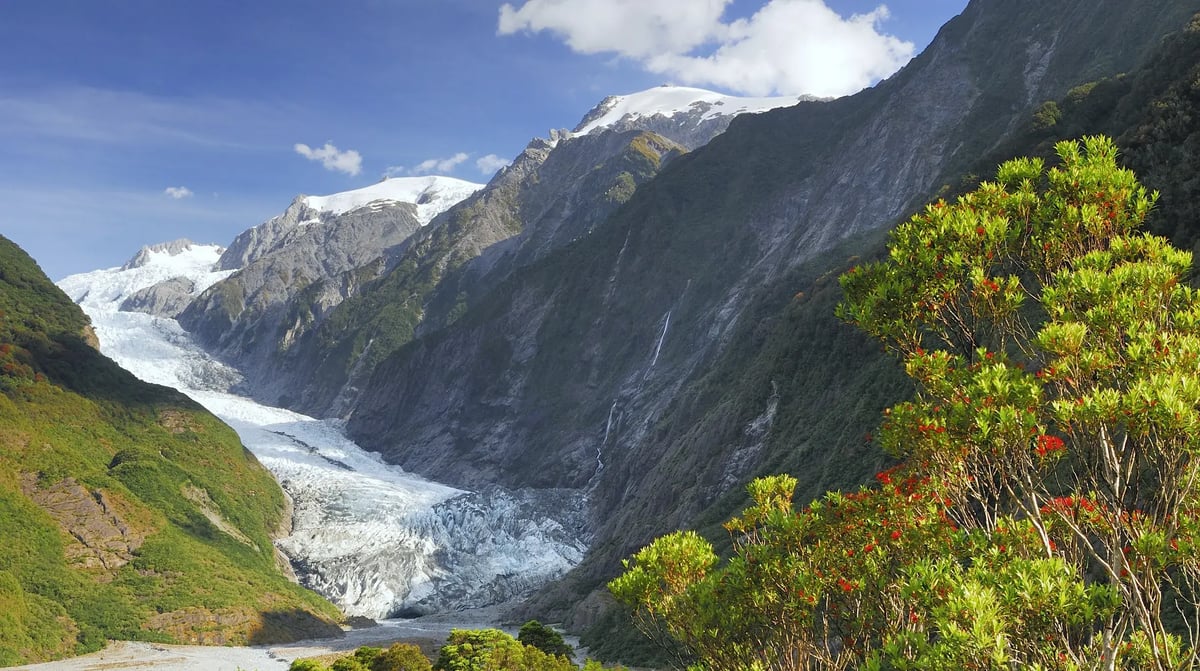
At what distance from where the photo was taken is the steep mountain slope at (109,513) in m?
61.6

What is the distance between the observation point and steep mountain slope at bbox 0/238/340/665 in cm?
6162

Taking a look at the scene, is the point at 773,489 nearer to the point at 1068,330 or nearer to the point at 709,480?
the point at 1068,330

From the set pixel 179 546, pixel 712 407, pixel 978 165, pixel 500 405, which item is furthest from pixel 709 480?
pixel 500 405

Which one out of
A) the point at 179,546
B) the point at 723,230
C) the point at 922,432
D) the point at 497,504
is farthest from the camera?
the point at 723,230

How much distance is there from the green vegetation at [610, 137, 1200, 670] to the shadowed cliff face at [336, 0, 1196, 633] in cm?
3740

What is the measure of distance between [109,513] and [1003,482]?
81.8m

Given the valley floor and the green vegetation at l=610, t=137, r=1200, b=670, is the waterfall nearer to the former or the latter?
the valley floor

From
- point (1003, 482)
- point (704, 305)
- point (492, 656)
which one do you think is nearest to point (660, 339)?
point (704, 305)

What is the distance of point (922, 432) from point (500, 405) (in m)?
143

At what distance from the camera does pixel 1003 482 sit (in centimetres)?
1020

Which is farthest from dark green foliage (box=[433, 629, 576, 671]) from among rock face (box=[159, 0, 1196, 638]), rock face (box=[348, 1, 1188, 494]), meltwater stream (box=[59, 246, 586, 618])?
meltwater stream (box=[59, 246, 586, 618])

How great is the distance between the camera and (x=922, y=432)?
10727 mm

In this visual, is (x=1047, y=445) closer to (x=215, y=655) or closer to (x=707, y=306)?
(x=215, y=655)

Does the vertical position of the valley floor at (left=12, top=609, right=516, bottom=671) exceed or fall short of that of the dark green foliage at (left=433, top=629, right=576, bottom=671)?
it falls short
